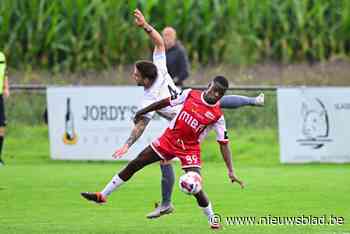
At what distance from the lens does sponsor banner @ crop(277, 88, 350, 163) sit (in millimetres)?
21828

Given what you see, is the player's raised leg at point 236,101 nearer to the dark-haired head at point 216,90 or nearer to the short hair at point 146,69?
the dark-haired head at point 216,90

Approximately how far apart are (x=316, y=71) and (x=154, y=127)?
8294mm

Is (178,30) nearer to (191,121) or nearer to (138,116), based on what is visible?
(138,116)

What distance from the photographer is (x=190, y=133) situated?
1358cm

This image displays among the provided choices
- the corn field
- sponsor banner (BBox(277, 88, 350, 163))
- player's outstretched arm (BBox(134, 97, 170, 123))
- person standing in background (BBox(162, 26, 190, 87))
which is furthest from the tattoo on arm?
the corn field

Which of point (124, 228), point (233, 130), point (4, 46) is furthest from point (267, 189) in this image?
point (4, 46)

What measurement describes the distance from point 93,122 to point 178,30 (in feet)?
29.8

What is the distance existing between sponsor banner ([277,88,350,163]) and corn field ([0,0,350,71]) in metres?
8.99

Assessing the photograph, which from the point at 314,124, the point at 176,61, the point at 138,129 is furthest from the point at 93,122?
the point at 138,129

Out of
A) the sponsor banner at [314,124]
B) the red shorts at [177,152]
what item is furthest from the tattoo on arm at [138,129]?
the sponsor banner at [314,124]

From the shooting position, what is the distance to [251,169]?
2138 centimetres

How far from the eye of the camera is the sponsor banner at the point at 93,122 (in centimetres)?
2283

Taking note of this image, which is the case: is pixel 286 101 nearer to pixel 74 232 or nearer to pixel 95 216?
pixel 95 216

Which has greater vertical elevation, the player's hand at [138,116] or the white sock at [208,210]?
the player's hand at [138,116]
